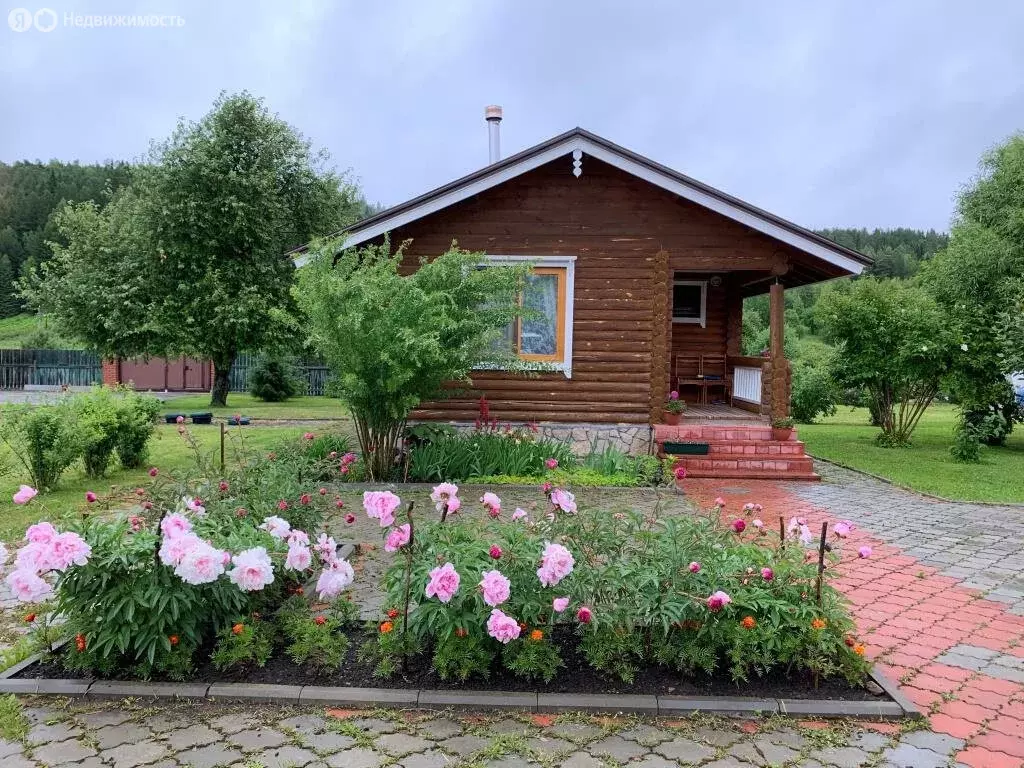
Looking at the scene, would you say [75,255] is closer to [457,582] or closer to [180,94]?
[180,94]

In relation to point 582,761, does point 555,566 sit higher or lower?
higher

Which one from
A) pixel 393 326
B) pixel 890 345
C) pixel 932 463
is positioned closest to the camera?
pixel 393 326

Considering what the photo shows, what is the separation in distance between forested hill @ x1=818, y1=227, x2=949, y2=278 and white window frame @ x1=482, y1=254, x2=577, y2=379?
5329 centimetres

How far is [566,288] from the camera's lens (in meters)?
10.3

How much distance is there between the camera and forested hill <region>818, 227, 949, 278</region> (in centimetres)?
5600

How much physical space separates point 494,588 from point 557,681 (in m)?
0.65

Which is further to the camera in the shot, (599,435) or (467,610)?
(599,435)

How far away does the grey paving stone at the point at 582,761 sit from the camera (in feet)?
9.13

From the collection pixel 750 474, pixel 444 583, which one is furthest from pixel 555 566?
pixel 750 474

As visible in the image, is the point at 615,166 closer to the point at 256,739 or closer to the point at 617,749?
the point at 617,749

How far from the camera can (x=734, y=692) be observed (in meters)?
3.36

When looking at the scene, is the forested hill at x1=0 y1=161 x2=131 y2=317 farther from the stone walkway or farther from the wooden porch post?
the stone walkway

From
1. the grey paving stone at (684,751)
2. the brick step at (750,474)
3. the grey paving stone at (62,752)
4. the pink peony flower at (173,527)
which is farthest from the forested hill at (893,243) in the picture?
the grey paving stone at (62,752)

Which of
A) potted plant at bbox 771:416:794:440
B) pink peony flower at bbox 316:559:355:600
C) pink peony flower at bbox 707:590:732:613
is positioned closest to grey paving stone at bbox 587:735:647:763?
pink peony flower at bbox 707:590:732:613
